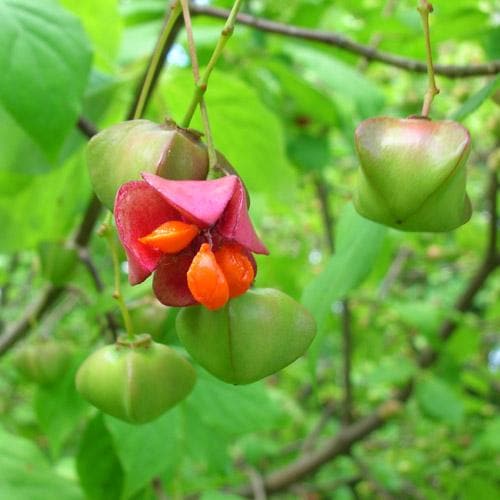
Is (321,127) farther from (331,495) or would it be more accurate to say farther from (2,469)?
(331,495)

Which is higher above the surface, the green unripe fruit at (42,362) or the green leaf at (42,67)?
the green leaf at (42,67)

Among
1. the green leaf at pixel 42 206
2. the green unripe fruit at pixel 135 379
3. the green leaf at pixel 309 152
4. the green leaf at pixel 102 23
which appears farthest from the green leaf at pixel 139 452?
the green leaf at pixel 309 152

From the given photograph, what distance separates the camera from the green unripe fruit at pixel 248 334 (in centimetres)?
58

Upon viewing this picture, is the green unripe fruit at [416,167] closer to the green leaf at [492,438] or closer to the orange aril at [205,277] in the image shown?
the orange aril at [205,277]

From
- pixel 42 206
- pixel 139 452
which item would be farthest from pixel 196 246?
pixel 42 206

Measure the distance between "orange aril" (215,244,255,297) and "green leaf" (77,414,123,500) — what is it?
76 centimetres

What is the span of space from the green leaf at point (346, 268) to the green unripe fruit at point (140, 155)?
0.26 metres

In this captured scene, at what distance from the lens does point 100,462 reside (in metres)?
1.24

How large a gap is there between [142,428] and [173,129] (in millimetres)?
638

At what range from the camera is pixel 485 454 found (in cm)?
258

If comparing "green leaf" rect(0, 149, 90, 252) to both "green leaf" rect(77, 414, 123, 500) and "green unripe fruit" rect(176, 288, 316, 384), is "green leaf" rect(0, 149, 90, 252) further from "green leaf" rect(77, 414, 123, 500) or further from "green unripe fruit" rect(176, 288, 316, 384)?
"green unripe fruit" rect(176, 288, 316, 384)

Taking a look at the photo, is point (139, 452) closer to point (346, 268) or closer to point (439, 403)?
point (346, 268)

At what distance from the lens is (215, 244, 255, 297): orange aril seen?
0.55 m

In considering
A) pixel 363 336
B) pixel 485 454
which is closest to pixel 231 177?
pixel 485 454
